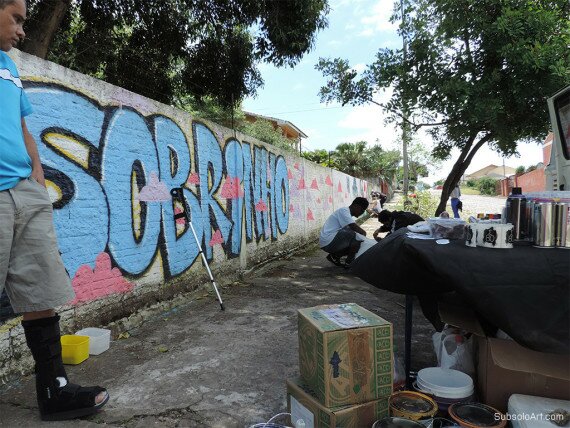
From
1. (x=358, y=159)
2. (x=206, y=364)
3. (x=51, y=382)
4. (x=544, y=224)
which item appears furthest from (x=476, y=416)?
(x=358, y=159)

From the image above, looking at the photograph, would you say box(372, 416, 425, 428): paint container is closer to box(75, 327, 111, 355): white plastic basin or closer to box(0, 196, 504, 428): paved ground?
box(0, 196, 504, 428): paved ground

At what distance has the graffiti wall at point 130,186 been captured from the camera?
318cm

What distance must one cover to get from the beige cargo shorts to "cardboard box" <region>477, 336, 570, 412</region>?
7.61 feet

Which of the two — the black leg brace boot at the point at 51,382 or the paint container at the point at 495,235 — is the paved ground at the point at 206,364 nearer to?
the black leg brace boot at the point at 51,382

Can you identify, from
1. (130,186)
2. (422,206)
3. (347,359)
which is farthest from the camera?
(422,206)

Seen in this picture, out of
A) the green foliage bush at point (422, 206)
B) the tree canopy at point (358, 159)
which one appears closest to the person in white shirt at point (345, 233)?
the green foliage bush at point (422, 206)

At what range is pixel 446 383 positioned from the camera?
224 centimetres

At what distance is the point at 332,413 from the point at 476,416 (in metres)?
0.70

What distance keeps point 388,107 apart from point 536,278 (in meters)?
5.61

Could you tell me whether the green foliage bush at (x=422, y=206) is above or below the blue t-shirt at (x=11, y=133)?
below

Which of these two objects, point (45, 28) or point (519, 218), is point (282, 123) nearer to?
point (45, 28)

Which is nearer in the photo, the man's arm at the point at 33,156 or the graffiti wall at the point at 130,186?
the man's arm at the point at 33,156

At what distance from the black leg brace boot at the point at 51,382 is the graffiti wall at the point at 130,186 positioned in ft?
2.49

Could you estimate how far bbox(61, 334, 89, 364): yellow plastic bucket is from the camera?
2.97 metres
